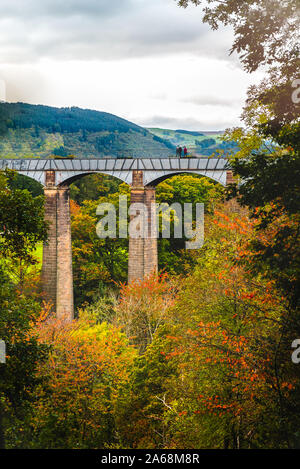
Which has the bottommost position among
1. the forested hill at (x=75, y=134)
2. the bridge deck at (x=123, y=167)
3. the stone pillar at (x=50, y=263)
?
the stone pillar at (x=50, y=263)

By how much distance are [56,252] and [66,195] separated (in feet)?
13.7

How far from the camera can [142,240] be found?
3372 centimetres

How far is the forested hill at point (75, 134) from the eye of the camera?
103 m

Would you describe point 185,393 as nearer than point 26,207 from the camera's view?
No

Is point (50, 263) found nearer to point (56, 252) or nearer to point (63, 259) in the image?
point (56, 252)

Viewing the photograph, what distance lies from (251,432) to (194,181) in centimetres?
3271

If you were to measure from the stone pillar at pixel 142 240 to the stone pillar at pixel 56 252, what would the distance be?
5.08 metres

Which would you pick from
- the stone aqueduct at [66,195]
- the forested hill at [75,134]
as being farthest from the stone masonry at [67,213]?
the forested hill at [75,134]

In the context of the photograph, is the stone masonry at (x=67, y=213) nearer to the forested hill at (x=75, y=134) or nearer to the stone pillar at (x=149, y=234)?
the stone pillar at (x=149, y=234)

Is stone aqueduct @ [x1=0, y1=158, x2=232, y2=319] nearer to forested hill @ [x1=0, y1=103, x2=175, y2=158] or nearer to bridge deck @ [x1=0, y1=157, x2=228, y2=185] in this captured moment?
bridge deck @ [x1=0, y1=157, x2=228, y2=185]

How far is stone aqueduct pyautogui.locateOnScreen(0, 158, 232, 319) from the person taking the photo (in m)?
33.6
